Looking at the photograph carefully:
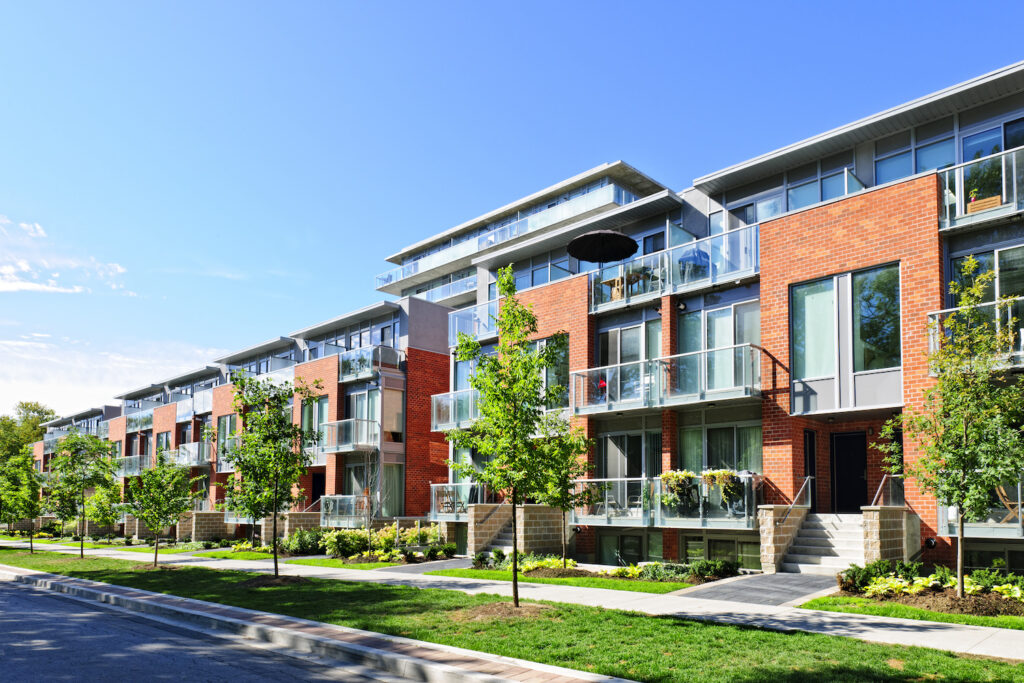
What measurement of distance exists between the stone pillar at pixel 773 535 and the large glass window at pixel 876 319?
365cm

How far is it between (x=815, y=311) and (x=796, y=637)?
10.2 m

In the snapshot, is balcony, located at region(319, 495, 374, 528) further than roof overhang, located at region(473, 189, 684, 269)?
Yes

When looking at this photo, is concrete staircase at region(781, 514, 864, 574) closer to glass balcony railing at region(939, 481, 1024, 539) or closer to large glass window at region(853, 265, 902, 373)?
glass balcony railing at region(939, 481, 1024, 539)

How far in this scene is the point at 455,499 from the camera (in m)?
25.7

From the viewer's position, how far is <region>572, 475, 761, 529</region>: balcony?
1859 centimetres

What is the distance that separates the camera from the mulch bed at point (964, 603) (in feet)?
39.3

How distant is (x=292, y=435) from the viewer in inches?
793

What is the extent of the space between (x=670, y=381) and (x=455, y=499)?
8.54 m

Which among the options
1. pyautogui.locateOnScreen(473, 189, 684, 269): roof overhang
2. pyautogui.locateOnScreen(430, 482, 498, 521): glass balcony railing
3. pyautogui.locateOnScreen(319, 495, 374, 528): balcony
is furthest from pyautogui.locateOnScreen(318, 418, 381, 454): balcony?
pyautogui.locateOnScreen(473, 189, 684, 269): roof overhang

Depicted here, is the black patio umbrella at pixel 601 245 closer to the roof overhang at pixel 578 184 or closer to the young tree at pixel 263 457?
the young tree at pixel 263 457

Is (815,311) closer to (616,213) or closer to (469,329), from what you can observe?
(616,213)

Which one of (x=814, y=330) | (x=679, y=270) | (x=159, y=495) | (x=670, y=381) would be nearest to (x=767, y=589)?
(x=814, y=330)

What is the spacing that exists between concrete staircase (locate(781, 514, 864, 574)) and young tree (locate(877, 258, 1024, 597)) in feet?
11.6

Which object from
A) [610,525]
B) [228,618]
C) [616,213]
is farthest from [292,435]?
[616,213]
